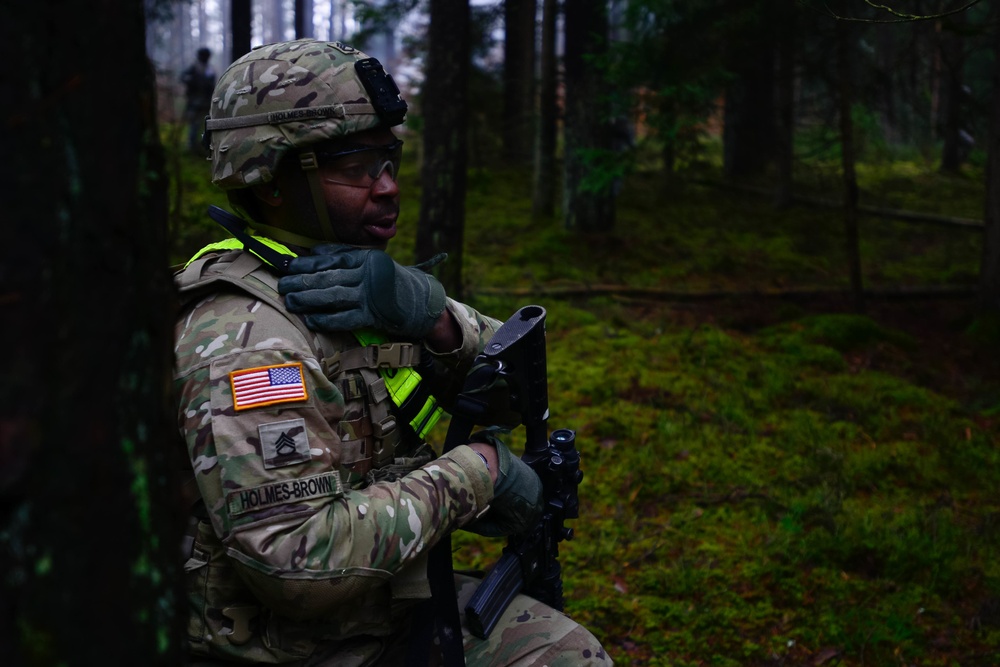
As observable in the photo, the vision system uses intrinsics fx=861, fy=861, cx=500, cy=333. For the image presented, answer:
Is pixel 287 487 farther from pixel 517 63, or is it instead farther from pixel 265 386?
pixel 517 63

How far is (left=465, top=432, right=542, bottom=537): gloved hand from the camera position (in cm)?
249

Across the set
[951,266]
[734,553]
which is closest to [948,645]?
[734,553]

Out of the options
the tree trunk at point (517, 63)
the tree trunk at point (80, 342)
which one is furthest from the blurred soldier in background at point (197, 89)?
the tree trunk at point (80, 342)

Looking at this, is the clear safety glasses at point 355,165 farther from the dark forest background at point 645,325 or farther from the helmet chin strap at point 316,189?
the dark forest background at point 645,325

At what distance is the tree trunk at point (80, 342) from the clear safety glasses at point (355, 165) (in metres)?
1.28

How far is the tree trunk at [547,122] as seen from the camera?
456 inches

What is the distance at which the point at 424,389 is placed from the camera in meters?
2.60

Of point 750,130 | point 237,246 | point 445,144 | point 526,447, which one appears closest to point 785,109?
point 750,130

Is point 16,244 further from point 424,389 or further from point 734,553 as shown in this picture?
point 734,553

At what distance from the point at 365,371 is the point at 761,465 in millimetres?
3962

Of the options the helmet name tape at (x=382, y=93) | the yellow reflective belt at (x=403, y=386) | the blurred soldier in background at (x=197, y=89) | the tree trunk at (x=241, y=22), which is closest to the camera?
the yellow reflective belt at (x=403, y=386)

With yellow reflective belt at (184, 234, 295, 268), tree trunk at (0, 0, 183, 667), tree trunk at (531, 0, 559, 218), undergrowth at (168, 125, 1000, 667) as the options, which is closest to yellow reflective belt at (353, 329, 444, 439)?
yellow reflective belt at (184, 234, 295, 268)

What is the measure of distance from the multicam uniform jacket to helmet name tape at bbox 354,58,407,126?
584mm

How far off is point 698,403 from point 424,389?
4346 mm
